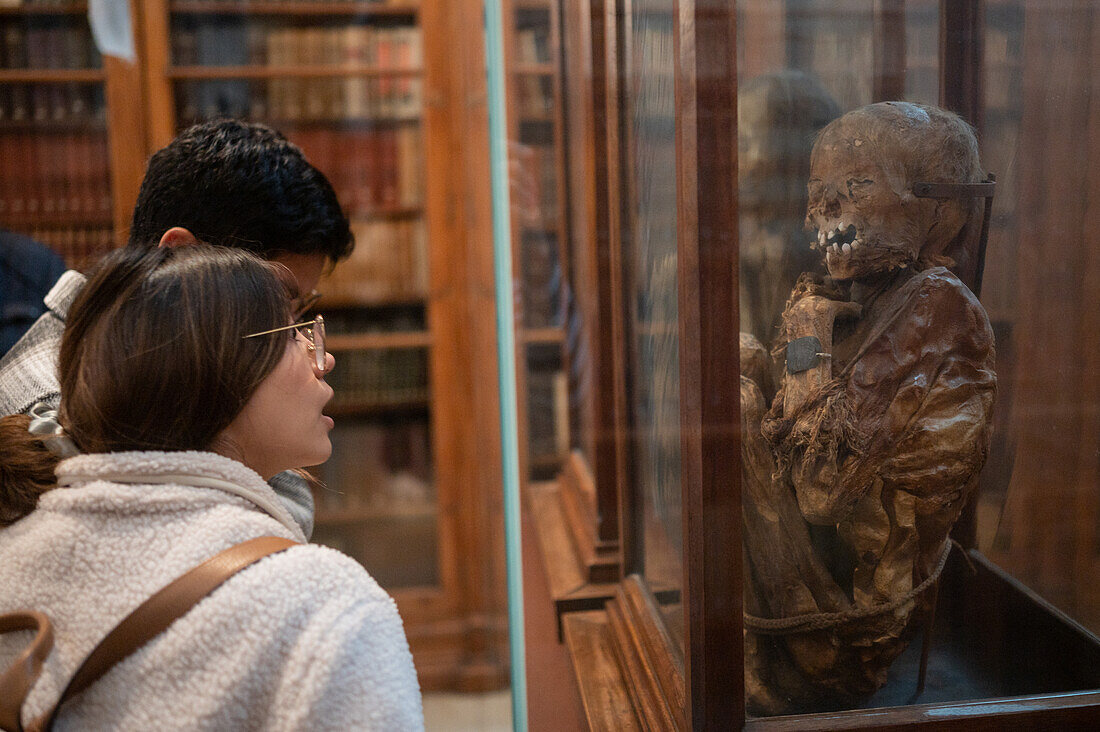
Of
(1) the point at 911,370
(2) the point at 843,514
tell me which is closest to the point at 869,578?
(2) the point at 843,514

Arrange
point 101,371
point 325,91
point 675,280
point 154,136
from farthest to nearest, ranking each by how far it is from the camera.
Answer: point 325,91 → point 154,136 → point 675,280 → point 101,371

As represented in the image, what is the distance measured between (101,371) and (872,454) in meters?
0.56

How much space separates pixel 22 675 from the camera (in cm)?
52

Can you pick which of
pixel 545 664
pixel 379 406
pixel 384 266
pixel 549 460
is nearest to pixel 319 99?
pixel 384 266

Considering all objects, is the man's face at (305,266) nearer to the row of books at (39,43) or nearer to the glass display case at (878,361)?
the glass display case at (878,361)

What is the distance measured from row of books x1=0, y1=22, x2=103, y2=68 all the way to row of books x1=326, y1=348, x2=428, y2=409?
1.09 m

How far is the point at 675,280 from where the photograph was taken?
2.32 ft

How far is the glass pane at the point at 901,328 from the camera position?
0.66 meters

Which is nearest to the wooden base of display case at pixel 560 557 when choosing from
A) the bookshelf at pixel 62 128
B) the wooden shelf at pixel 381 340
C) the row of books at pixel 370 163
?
the wooden shelf at pixel 381 340

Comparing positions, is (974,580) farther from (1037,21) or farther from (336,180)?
(336,180)

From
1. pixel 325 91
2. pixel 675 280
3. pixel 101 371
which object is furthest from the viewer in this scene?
pixel 325 91

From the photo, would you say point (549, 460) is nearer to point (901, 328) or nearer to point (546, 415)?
point (546, 415)

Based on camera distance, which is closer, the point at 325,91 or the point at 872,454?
the point at 872,454

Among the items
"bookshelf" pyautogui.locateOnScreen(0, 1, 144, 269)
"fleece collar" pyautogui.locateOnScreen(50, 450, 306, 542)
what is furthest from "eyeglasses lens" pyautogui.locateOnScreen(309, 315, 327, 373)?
"bookshelf" pyautogui.locateOnScreen(0, 1, 144, 269)
